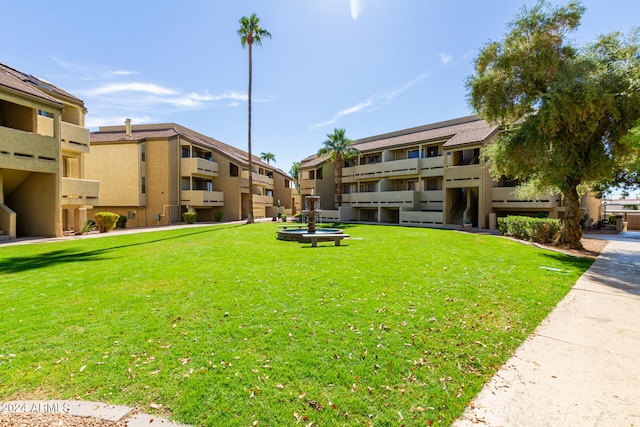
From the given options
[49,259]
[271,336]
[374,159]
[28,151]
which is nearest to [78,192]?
[28,151]

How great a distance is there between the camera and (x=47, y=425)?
119 inches

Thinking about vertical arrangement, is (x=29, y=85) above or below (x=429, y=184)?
above

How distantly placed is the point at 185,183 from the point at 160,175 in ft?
9.10

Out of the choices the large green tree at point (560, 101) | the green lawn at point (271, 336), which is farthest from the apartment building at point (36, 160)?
the large green tree at point (560, 101)

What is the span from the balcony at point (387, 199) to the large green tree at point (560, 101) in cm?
1350

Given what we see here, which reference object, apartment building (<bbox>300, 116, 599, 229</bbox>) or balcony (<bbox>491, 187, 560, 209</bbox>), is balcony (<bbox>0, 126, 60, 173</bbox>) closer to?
apartment building (<bbox>300, 116, 599, 229</bbox>)

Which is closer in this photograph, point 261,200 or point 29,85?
point 29,85

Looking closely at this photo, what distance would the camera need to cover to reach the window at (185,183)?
33.7 metres

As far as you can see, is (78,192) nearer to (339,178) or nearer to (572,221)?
(339,178)

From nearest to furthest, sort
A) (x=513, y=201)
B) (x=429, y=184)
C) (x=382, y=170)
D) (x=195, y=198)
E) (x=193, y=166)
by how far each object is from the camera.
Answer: (x=513, y=201), (x=429, y=184), (x=193, y=166), (x=195, y=198), (x=382, y=170)

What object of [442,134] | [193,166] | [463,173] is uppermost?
[442,134]

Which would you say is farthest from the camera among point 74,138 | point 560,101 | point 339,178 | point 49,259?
point 339,178

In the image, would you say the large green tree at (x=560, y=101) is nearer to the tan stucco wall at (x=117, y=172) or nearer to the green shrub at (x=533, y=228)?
the green shrub at (x=533, y=228)

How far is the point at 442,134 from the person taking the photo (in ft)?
101
